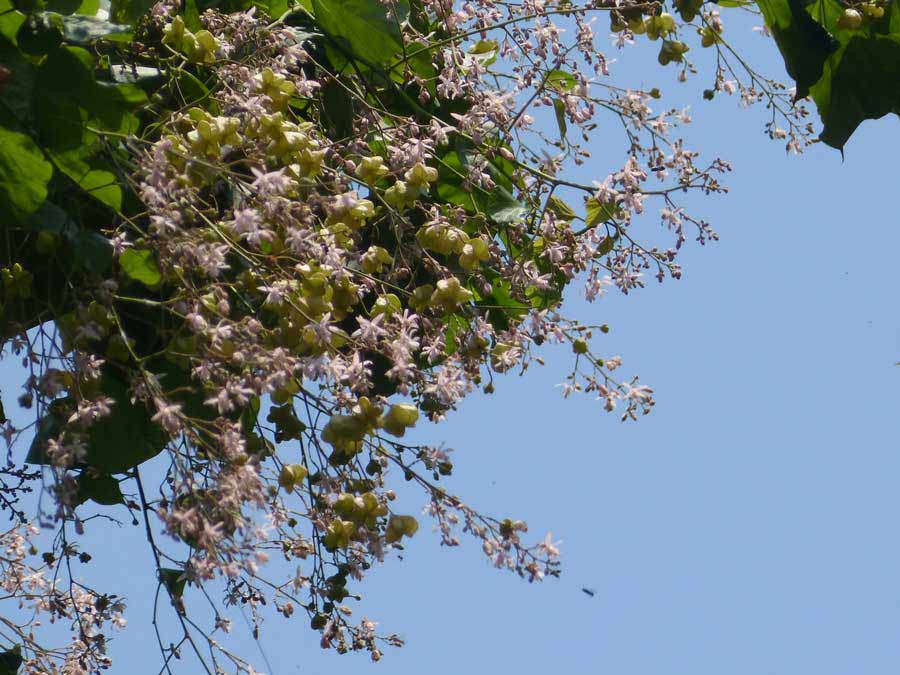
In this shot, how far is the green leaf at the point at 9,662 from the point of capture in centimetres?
126

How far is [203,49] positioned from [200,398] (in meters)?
0.30

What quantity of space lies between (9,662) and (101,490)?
273 millimetres

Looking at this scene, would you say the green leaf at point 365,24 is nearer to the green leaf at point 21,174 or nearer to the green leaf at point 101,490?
the green leaf at point 21,174

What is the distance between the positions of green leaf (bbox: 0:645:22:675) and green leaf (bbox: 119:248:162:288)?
22.4 inches

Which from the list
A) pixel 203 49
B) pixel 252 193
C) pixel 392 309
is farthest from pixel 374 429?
pixel 203 49

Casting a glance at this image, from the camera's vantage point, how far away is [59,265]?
3.17 ft

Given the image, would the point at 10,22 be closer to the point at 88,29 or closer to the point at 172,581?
the point at 88,29

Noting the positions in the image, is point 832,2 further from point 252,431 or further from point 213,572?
point 213,572

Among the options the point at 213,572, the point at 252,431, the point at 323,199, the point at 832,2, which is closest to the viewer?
the point at 213,572

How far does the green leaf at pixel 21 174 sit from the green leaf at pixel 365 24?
0.35 m

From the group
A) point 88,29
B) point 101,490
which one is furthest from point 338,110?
point 101,490

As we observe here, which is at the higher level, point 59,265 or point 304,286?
point 59,265

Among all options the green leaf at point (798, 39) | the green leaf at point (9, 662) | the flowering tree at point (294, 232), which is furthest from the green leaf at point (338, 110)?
the green leaf at point (9, 662)

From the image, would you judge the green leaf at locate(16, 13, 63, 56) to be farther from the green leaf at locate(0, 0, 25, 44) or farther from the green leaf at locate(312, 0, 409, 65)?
the green leaf at locate(312, 0, 409, 65)
